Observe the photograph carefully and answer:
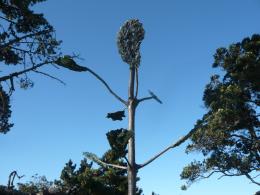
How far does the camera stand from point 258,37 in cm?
2472

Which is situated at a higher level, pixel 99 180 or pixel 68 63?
pixel 99 180

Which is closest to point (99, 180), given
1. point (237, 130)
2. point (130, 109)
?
point (237, 130)

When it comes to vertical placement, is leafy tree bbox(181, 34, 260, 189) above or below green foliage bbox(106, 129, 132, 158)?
above

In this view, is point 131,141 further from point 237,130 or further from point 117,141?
point 237,130

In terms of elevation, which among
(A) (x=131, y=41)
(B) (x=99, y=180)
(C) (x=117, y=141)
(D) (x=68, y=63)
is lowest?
(C) (x=117, y=141)

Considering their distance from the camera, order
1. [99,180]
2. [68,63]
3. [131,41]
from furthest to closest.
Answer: [99,180] → [131,41] → [68,63]

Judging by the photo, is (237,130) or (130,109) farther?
→ (237,130)

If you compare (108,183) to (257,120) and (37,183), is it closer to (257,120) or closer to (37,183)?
(257,120)

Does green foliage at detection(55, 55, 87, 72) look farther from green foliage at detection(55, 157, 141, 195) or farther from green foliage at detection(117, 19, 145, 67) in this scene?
green foliage at detection(55, 157, 141, 195)

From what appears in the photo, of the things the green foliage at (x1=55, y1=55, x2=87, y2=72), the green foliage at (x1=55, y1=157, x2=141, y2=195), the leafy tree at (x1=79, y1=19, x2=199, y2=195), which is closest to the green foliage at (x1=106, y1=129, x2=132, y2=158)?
the leafy tree at (x1=79, y1=19, x2=199, y2=195)

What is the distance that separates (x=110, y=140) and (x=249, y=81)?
2072cm

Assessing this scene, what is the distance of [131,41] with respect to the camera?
381 cm

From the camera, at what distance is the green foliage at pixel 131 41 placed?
3738 millimetres

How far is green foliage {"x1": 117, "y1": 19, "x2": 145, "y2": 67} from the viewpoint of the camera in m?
3.74
